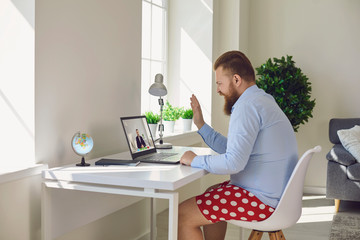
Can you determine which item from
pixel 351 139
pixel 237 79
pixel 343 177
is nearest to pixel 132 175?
pixel 237 79

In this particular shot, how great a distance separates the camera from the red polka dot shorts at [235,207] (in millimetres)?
2188

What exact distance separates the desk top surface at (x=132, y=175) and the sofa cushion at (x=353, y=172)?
99.3 inches

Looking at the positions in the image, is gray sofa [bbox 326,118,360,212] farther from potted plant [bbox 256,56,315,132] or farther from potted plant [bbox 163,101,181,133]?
potted plant [bbox 163,101,181,133]

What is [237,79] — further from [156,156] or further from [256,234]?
[256,234]

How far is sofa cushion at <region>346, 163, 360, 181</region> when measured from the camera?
168 inches

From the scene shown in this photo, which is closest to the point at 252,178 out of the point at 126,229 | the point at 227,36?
the point at 126,229

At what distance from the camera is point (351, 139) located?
4543 millimetres

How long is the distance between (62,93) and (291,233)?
2.31 metres

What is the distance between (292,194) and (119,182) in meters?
0.83

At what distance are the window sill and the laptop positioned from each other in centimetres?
54

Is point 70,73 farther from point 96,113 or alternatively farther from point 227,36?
point 227,36

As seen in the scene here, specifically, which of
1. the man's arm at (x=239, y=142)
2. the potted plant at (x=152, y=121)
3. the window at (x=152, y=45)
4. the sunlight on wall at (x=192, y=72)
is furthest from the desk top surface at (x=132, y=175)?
the sunlight on wall at (x=192, y=72)

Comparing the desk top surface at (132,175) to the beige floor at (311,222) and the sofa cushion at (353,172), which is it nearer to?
the beige floor at (311,222)

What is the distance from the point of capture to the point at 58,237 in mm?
2393
